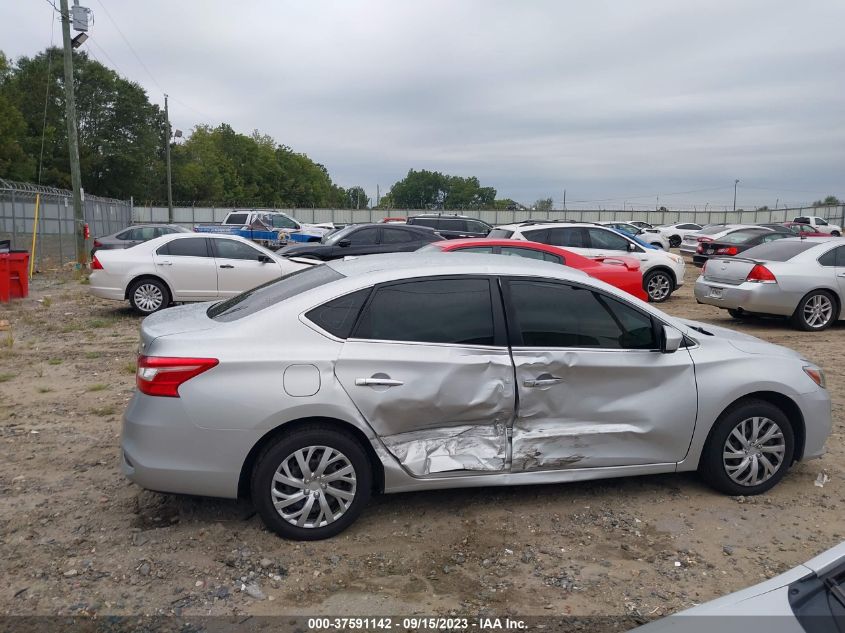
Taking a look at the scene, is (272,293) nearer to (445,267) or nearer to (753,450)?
(445,267)

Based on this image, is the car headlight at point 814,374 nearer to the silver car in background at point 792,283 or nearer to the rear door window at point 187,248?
the silver car in background at point 792,283

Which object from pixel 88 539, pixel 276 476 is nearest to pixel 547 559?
pixel 276 476

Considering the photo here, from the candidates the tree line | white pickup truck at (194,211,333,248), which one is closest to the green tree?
Answer: the tree line

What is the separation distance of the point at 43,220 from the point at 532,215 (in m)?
48.9

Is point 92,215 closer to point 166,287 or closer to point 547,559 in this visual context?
point 166,287

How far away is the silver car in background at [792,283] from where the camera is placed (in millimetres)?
10867

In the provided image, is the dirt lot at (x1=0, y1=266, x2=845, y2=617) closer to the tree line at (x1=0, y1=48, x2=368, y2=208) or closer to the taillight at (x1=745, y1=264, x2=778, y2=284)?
the taillight at (x1=745, y1=264, x2=778, y2=284)

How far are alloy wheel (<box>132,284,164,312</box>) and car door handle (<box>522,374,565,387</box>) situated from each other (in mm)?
9681

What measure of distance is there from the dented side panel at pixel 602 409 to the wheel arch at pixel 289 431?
0.88 meters

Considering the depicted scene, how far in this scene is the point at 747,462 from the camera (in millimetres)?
4742

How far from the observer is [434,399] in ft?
13.7

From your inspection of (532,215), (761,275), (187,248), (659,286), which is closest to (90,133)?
(532,215)

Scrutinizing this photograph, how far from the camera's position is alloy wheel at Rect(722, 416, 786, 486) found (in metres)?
4.72

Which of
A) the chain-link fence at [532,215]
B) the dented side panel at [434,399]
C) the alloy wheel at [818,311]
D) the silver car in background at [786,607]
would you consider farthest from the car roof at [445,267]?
the chain-link fence at [532,215]
